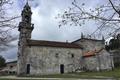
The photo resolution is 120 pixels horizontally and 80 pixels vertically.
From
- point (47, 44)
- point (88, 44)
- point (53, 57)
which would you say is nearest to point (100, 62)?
point (88, 44)

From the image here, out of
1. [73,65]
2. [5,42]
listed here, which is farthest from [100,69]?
[5,42]

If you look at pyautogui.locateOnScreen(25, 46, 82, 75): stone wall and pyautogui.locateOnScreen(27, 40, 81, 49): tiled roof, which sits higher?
pyautogui.locateOnScreen(27, 40, 81, 49): tiled roof

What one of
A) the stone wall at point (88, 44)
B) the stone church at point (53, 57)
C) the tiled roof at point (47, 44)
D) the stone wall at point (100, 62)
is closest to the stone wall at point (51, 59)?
the stone church at point (53, 57)

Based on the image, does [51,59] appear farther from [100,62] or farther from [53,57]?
[100,62]

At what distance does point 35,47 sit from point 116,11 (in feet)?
136

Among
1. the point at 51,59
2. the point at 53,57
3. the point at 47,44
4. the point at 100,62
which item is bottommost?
the point at 100,62

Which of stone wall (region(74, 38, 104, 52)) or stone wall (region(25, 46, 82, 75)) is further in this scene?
stone wall (region(74, 38, 104, 52))

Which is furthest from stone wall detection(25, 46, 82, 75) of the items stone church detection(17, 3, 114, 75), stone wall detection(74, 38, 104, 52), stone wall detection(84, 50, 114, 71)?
stone wall detection(74, 38, 104, 52)

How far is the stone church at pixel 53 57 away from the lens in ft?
153

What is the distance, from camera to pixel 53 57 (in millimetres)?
49031

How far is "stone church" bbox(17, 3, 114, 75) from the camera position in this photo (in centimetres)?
4657

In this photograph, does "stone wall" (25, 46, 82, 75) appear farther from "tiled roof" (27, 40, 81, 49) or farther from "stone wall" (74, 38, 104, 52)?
"stone wall" (74, 38, 104, 52)

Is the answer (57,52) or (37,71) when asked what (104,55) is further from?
(37,71)

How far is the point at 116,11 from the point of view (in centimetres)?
690
